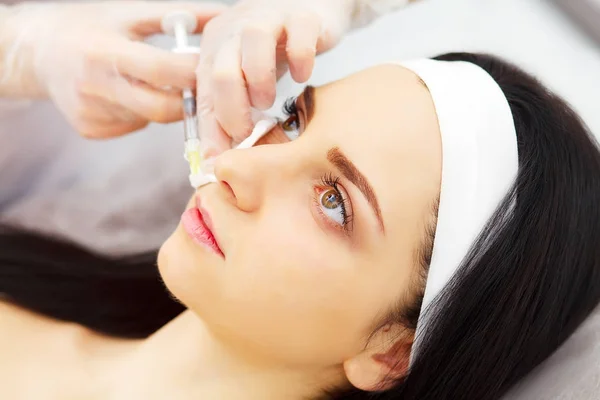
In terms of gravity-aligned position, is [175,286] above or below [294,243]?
below

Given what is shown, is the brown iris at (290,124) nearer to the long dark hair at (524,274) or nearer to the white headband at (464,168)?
the white headband at (464,168)

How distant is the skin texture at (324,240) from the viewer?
29.0 inches

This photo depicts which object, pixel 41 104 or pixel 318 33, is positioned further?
pixel 41 104

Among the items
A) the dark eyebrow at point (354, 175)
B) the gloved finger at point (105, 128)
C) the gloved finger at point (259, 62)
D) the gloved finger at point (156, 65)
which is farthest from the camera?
the gloved finger at point (105, 128)

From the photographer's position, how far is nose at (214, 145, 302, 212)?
75 centimetres

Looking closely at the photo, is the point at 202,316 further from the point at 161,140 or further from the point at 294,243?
the point at 161,140

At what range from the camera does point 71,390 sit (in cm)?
94

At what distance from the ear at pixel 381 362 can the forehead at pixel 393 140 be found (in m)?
0.17

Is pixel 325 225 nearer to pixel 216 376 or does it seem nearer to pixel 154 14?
pixel 216 376

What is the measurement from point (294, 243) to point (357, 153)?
0.15m

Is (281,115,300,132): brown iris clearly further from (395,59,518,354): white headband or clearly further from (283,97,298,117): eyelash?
(395,59,518,354): white headband

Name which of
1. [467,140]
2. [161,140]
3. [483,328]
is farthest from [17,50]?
[483,328]

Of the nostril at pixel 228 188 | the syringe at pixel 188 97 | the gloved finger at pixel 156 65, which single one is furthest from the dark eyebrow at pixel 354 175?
the gloved finger at pixel 156 65

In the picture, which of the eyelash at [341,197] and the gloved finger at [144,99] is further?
the gloved finger at [144,99]
